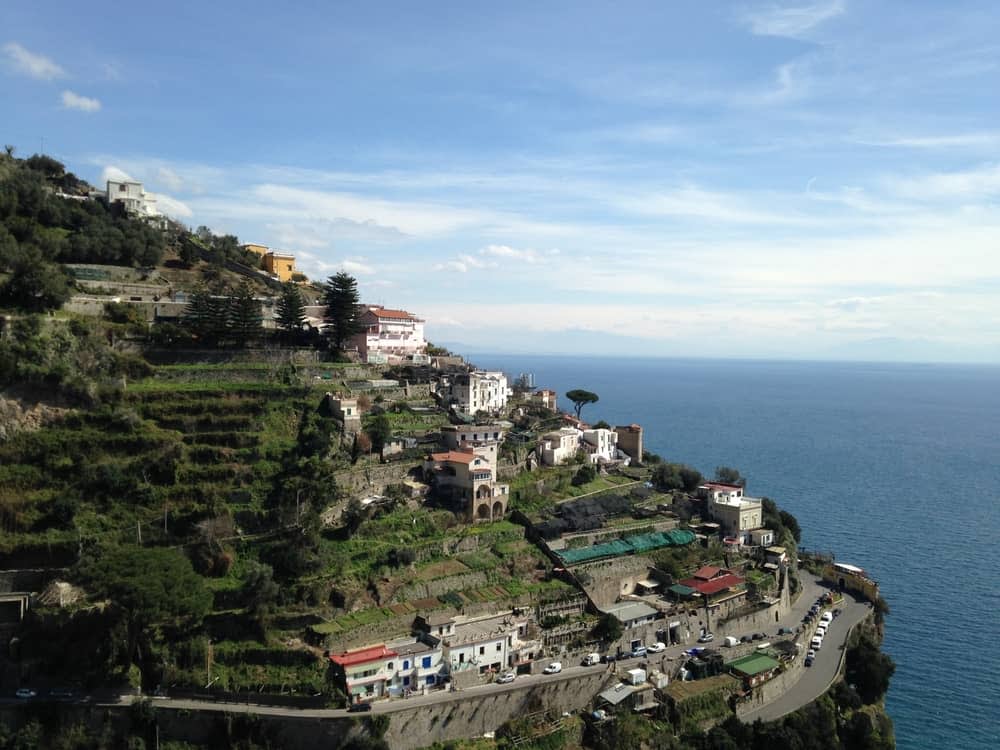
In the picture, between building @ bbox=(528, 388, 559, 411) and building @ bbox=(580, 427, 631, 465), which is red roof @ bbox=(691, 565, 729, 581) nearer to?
building @ bbox=(580, 427, 631, 465)

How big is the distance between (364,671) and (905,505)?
5711cm

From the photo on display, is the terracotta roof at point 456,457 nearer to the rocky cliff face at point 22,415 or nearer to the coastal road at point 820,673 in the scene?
the coastal road at point 820,673

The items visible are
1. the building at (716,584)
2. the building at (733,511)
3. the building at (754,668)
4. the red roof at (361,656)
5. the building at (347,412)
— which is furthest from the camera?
the building at (733,511)

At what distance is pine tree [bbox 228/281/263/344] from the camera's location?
43469mm

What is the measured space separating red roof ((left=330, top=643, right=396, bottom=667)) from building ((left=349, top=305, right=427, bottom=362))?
24148mm

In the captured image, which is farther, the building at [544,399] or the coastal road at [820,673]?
the building at [544,399]

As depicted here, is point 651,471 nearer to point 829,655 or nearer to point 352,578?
point 829,655

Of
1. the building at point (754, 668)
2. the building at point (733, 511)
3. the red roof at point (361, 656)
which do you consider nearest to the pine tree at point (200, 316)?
the red roof at point (361, 656)

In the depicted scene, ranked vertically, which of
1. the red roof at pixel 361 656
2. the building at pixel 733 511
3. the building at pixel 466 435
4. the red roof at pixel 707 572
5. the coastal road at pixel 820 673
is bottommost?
the coastal road at pixel 820 673

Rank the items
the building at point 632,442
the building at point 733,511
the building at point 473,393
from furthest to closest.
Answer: the building at point 632,442 < the building at point 473,393 < the building at point 733,511

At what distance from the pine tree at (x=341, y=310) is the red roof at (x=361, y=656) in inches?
938

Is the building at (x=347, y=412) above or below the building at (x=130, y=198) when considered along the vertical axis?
below

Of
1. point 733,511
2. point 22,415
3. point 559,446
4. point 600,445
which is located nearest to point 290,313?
point 22,415

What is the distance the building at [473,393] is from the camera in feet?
155
